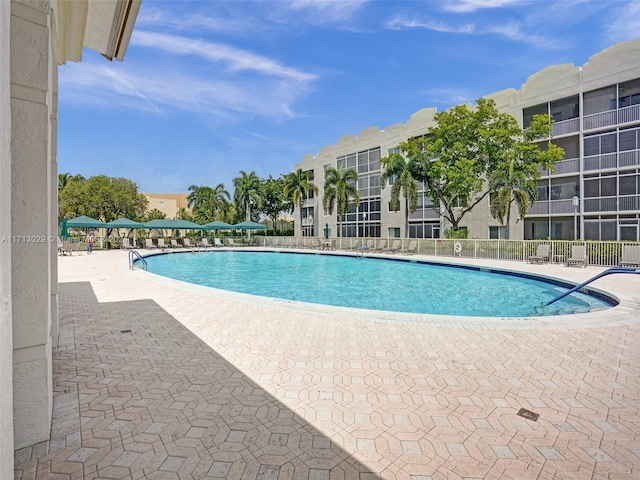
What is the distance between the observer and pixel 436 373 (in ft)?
13.1

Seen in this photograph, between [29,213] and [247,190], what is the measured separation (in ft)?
138

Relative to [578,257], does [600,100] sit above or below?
above

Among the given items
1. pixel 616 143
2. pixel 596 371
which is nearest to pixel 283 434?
pixel 596 371

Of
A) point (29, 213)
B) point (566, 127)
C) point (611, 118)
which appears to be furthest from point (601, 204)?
point (29, 213)

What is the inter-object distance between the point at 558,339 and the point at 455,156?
20.6 metres

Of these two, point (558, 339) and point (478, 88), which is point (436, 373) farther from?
point (478, 88)

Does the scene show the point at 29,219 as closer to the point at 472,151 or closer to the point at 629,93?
the point at 472,151

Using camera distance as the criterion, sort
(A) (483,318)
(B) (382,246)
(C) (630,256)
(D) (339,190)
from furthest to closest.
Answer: (D) (339,190) < (B) (382,246) < (C) (630,256) < (A) (483,318)

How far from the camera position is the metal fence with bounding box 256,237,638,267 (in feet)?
48.8

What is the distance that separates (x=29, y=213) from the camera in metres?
2.50

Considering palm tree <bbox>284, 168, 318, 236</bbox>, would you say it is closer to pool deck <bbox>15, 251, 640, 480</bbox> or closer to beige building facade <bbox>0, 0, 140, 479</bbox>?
pool deck <bbox>15, 251, 640, 480</bbox>

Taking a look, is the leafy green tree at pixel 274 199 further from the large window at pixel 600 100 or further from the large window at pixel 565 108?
the large window at pixel 600 100

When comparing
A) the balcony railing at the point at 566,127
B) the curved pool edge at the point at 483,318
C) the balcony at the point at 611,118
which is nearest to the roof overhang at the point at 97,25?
the curved pool edge at the point at 483,318

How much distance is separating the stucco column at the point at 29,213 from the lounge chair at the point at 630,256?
17.8 metres
